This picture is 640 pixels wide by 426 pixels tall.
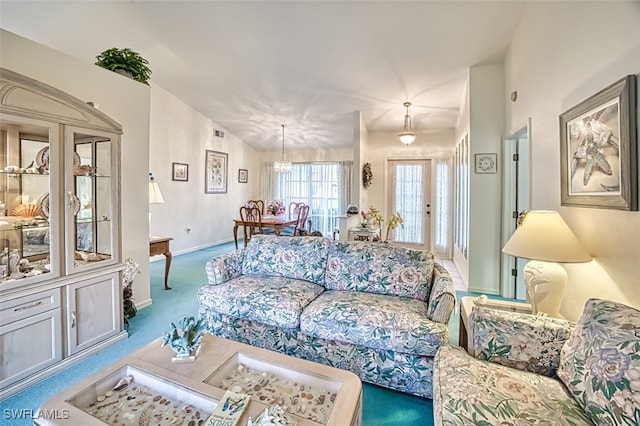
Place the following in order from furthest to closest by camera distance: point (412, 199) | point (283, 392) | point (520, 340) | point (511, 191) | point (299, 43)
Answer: point (412, 199), point (299, 43), point (511, 191), point (520, 340), point (283, 392)

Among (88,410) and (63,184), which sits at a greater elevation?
(63,184)

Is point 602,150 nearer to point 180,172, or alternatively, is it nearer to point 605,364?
point 605,364

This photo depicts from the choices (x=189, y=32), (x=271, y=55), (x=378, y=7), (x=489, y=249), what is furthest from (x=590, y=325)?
(x=189, y=32)

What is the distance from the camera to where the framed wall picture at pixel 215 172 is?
6562 mm

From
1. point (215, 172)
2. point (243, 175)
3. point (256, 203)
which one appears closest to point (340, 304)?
Answer: point (256, 203)

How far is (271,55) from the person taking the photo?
405 centimetres

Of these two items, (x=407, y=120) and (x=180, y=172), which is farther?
(x=180, y=172)

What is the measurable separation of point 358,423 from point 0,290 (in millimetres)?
2203

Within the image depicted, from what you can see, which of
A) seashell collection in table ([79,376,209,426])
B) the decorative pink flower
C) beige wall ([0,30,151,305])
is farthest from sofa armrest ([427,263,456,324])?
beige wall ([0,30,151,305])

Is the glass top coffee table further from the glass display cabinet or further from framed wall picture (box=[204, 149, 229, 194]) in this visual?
framed wall picture (box=[204, 149, 229, 194])

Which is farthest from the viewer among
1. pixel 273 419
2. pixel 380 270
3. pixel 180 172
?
pixel 180 172

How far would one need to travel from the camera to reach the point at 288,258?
9.02ft

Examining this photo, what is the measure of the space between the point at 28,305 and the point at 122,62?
2314 millimetres

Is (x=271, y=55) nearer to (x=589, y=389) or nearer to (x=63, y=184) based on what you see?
(x=63, y=184)
